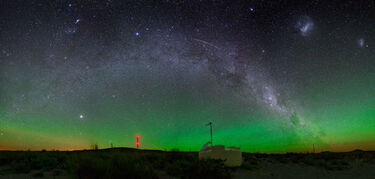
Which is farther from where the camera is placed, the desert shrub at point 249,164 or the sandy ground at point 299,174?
the desert shrub at point 249,164

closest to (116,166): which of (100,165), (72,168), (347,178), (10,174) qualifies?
(100,165)

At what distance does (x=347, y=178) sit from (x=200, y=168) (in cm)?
749

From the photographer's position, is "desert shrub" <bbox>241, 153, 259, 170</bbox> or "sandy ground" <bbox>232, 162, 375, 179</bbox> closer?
"sandy ground" <bbox>232, 162, 375, 179</bbox>

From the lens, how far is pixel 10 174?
8.91 meters

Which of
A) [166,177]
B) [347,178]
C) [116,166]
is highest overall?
[116,166]

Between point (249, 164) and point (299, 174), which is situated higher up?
point (249, 164)

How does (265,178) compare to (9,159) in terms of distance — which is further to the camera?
(9,159)

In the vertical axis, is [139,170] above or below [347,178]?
above

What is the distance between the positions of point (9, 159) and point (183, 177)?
905 cm

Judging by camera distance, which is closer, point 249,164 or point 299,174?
point 299,174

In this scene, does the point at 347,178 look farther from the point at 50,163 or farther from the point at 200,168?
the point at 50,163

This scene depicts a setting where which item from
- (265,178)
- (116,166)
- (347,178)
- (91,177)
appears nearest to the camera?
(91,177)

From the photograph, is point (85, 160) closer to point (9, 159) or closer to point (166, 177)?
point (166, 177)

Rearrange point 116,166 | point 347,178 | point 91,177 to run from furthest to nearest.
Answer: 1. point 347,178
2. point 116,166
3. point 91,177
